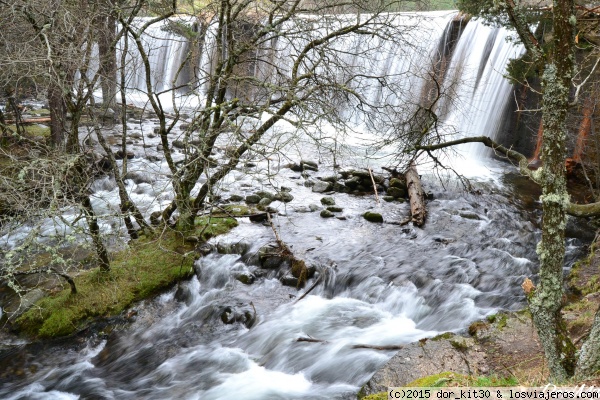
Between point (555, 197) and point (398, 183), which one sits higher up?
point (555, 197)

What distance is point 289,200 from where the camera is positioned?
36.5ft

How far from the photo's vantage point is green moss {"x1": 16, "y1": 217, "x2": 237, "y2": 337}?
21.5 feet

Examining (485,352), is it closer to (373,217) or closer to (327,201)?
(373,217)

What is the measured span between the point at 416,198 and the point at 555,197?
8334 millimetres

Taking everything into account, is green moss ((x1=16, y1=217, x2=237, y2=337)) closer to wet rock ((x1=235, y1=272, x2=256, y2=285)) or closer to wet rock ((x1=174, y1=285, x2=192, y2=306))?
wet rock ((x1=174, y1=285, x2=192, y2=306))

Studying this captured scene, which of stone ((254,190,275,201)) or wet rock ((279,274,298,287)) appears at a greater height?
stone ((254,190,275,201))

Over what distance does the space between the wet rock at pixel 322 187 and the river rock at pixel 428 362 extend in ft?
22.8

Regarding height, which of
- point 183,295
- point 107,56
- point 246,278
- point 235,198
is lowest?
point 183,295

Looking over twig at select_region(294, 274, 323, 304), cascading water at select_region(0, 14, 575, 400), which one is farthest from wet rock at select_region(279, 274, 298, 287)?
twig at select_region(294, 274, 323, 304)

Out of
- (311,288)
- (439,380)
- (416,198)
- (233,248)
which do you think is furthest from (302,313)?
(416,198)

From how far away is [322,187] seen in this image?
12.1 meters

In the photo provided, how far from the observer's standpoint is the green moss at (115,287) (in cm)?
654

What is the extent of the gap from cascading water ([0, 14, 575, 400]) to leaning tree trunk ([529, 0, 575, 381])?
304 cm

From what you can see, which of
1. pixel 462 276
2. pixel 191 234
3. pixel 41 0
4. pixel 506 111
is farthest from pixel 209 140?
pixel 506 111
